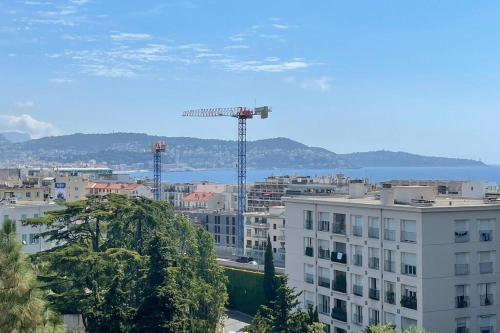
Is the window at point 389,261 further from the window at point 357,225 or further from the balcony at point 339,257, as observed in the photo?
the balcony at point 339,257

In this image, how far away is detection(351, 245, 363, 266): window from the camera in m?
38.5

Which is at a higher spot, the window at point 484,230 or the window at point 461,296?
the window at point 484,230

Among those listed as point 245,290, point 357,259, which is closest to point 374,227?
point 357,259

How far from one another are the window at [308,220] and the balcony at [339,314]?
5174 mm

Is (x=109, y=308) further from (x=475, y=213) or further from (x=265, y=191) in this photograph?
(x=265, y=191)

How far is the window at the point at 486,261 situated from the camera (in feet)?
118

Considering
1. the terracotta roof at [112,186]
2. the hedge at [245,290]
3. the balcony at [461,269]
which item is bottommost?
the hedge at [245,290]

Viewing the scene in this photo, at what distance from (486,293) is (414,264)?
168 inches

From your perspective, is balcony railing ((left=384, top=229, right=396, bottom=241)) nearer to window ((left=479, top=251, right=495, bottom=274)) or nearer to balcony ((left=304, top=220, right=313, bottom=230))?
window ((left=479, top=251, right=495, bottom=274))

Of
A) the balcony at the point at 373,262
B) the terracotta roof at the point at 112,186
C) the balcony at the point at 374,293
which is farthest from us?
the terracotta roof at the point at 112,186

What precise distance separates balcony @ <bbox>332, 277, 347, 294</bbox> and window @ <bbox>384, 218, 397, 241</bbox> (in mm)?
4184

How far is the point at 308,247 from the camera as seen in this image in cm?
4238

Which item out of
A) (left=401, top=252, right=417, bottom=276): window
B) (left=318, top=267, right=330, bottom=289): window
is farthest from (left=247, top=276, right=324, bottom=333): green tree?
(left=318, top=267, right=330, bottom=289): window

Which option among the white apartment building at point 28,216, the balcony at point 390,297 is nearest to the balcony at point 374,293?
the balcony at point 390,297
